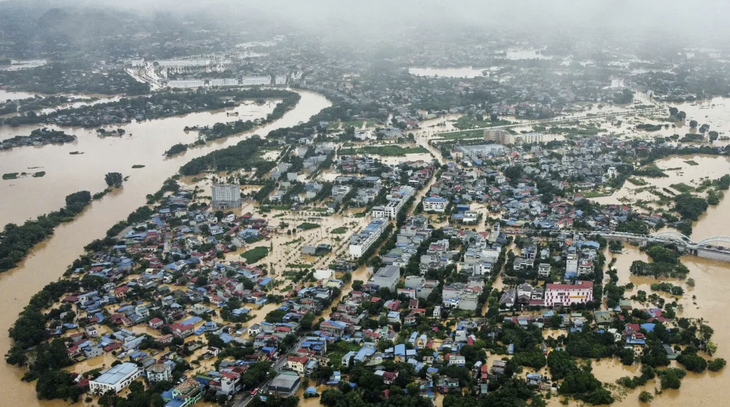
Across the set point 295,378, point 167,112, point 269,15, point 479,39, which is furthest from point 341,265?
→ point 269,15

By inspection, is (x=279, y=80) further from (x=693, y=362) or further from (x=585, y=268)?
(x=693, y=362)

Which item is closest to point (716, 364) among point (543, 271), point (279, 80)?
point (543, 271)

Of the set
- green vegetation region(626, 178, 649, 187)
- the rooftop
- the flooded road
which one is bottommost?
the flooded road

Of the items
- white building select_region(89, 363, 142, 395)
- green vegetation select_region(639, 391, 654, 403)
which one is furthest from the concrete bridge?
white building select_region(89, 363, 142, 395)

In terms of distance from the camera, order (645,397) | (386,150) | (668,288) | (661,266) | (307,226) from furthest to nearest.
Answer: (386,150) < (307,226) < (661,266) < (668,288) < (645,397)

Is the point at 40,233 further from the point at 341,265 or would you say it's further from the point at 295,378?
the point at 295,378

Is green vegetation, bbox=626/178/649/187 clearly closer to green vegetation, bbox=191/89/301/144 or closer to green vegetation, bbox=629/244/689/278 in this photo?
green vegetation, bbox=629/244/689/278
